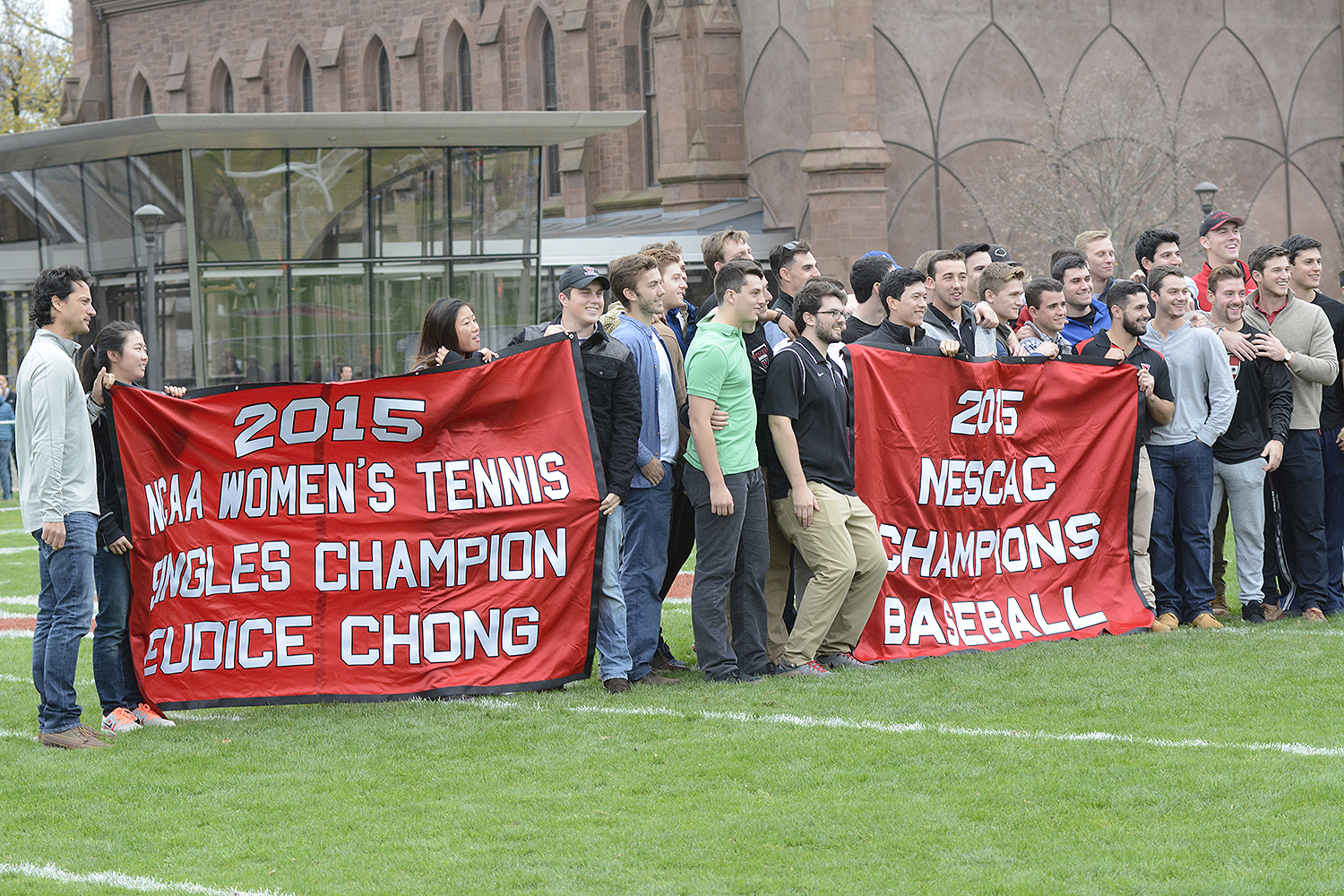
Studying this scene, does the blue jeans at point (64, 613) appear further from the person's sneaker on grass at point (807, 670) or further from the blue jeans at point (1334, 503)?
the blue jeans at point (1334, 503)

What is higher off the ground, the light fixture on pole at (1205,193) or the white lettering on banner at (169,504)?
the light fixture on pole at (1205,193)

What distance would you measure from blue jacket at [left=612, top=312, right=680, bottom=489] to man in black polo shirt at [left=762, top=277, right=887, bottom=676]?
62 cm

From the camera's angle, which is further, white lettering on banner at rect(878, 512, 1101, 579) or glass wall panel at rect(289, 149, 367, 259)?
glass wall panel at rect(289, 149, 367, 259)

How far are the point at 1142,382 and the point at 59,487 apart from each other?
6289 millimetres

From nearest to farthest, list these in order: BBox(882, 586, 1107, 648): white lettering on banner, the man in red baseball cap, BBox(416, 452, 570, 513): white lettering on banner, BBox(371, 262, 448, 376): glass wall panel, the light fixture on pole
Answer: BBox(416, 452, 570, 513): white lettering on banner < BBox(882, 586, 1107, 648): white lettering on banner < the man in red baseball cap < BBox(371, 262, 448, 376): glass wall panel < the light fixture on pole

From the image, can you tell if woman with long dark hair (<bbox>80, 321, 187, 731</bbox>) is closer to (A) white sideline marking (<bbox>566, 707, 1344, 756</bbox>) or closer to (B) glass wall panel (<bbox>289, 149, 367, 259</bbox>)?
(A) white sideline marking (<bbox>566, 707, 1344, 756</bbox>)

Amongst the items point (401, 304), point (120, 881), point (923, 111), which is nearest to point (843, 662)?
point (120, 881)

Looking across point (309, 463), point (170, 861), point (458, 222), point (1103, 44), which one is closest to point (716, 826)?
point (170, 861)

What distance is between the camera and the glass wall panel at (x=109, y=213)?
90.8 feet

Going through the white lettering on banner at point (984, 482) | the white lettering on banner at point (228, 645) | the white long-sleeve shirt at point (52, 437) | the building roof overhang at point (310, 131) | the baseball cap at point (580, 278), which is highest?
the building roof overhang at point (310, 131)

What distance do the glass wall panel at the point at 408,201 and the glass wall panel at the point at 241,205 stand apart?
1626 mm

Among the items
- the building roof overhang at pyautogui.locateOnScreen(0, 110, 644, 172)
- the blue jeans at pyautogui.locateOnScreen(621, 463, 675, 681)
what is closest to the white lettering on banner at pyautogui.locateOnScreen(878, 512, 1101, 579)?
the blue jeans at pyautogui.locateOnScreen(621, 463, 675, 681)

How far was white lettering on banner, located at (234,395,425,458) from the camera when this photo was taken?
8898 millimetres

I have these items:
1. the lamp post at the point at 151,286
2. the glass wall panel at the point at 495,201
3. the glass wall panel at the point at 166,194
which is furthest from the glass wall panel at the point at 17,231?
the glass wall panel at the point at 495,201
